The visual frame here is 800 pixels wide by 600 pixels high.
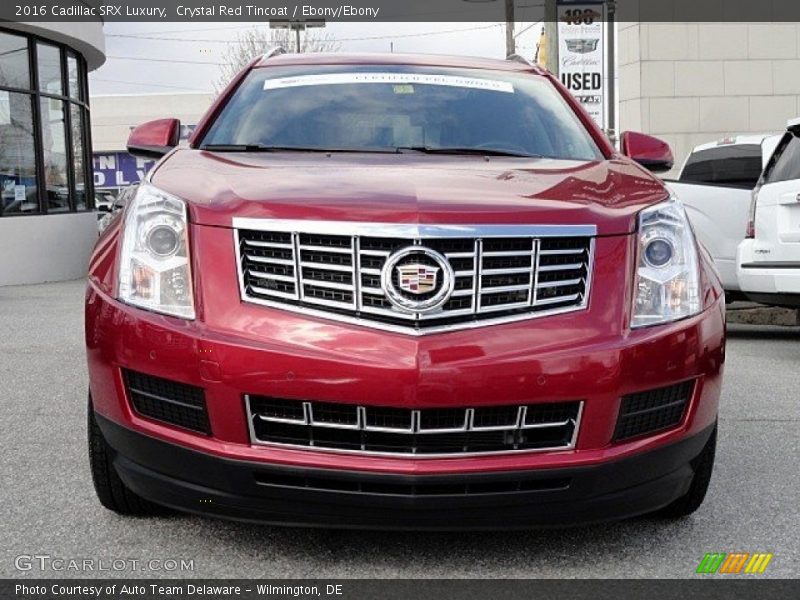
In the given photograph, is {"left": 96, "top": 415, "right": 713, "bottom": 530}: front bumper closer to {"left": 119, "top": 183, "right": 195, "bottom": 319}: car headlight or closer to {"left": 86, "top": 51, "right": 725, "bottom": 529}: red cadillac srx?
{"left": 86, "top": 51, "right": 725, "bottom": 529}: red cadillac srx

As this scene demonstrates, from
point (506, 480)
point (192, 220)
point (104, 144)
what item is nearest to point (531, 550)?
point (506, 480)

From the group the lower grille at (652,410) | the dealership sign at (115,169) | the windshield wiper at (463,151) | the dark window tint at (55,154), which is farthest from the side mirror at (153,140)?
the dealership sign at (115,169)

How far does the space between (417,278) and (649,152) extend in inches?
83.4

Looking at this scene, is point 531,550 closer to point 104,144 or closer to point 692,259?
point 692,259

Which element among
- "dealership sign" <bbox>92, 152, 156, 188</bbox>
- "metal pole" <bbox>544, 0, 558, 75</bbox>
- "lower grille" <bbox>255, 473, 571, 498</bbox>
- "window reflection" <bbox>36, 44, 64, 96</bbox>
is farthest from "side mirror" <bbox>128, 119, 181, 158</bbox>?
"dealership sign" <bbox>92, 152, 156, 188</bbox>

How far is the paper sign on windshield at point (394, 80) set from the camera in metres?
4.48

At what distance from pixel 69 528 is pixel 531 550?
4.97ft

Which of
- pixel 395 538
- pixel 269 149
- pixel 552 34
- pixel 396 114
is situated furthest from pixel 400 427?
pixel 552 34

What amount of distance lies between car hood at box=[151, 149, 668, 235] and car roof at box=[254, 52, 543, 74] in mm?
1102

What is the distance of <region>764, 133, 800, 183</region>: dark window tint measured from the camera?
750cm

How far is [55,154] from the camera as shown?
16.4 metres

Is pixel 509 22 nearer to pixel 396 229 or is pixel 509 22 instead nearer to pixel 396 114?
pixel 396 114

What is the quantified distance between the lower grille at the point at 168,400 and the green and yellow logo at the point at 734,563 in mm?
1557

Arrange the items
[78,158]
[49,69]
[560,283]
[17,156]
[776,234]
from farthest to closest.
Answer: [78,158]
[49,69]
[17,156]
[776,234]
[560,283]
